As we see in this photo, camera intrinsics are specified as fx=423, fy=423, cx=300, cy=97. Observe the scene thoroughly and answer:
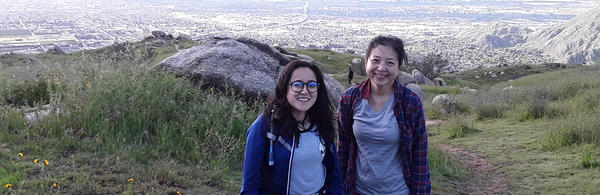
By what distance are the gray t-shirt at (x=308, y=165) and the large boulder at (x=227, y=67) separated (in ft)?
13.8

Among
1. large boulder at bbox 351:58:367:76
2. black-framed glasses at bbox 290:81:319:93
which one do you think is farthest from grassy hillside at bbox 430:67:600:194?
large boulder at bbox 351:58:367:76

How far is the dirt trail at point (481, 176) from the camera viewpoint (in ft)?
20.4

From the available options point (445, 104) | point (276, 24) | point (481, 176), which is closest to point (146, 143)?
point (481, 176)

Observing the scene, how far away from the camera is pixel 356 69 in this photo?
30.4 metres

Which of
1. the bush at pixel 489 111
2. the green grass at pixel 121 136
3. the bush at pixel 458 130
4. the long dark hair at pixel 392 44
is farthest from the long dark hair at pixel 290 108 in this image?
the bush at pixel 489 111

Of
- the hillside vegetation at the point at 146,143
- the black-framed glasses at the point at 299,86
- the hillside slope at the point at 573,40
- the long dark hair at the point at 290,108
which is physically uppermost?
the black-framed glasses at the point at 299,86

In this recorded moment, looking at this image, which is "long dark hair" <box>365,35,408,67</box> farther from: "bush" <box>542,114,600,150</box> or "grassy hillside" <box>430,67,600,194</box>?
"bush" <box>542,114,600,150</box>

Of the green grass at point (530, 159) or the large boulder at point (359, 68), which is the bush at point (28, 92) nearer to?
the green grass at point (530, 159)

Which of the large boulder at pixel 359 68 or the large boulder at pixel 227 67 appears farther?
the large boulder at pixel 359 68

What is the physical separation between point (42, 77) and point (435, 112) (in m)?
11.5

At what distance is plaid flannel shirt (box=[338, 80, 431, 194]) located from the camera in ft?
9.44

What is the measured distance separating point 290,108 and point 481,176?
537 centimetres

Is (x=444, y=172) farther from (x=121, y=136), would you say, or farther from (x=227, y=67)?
(x=121, y=136)

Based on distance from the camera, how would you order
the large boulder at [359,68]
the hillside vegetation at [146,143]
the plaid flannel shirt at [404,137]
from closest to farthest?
1. the plaid flannel shirt at [404,137]
2. the hillside vegetation at [146,143]
3. the large boulder at [359,68]
